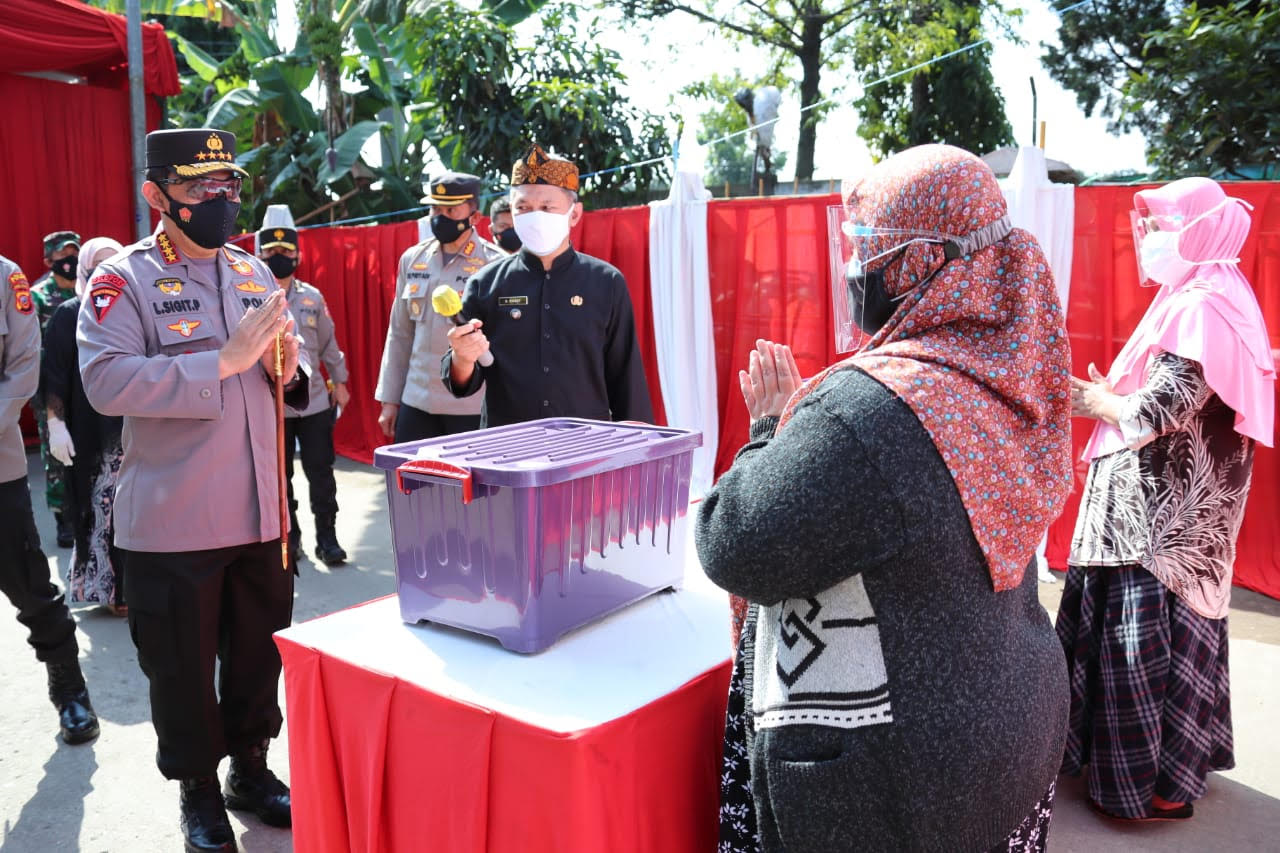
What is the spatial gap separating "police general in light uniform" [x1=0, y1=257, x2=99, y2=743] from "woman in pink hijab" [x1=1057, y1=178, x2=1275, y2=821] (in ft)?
11.5

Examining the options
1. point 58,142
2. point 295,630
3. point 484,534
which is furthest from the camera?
point 58,142

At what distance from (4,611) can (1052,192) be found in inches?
231

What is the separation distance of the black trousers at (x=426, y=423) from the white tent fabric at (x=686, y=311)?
209 centimetres

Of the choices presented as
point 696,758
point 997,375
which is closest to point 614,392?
point 696,758

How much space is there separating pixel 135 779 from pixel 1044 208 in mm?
4917

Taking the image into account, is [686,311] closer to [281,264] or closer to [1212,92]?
[281,264]

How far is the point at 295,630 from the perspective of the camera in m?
2.08

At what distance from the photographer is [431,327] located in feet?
17.0

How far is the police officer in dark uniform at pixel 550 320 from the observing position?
333cm

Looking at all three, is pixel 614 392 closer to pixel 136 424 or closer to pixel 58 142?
pixel 136 424

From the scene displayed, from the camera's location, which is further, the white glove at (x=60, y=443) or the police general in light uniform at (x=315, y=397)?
the police general in light uniform at (x=315, y=397)

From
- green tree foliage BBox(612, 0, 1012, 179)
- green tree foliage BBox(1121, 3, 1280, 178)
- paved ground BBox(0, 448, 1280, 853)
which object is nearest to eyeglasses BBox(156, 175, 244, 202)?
paved ground BBox(0, 448, 1280, 853)

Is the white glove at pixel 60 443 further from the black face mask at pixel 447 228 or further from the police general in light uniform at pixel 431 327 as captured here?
the black face mask at pixel 447 228

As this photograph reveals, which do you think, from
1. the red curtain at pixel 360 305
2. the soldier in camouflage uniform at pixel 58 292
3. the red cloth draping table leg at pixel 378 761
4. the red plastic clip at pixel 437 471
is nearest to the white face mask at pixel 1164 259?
the red plastic clip at pixel 437 471
